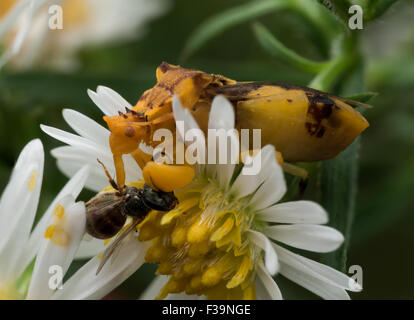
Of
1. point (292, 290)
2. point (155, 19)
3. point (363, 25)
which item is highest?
point (155, 19)

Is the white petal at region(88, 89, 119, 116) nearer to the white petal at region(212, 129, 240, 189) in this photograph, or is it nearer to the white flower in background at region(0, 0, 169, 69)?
the white petal at region(212, 129, 240, 189)

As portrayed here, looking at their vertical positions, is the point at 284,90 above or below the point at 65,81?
below

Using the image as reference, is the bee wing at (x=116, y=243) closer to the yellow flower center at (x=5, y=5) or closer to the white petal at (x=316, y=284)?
the white petal at (x=316, y=284)

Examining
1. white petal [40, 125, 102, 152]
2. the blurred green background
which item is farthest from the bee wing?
the blurred green background
